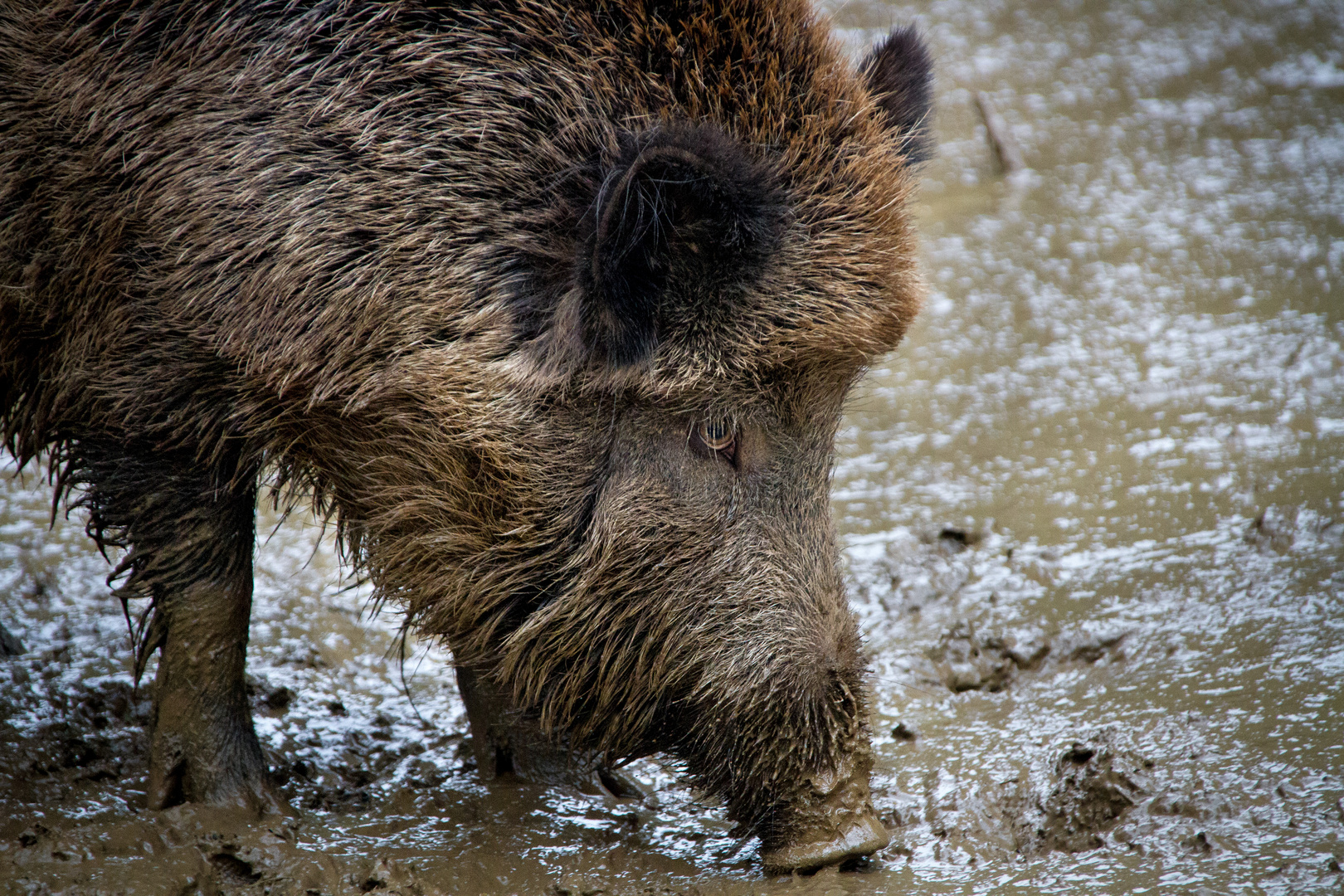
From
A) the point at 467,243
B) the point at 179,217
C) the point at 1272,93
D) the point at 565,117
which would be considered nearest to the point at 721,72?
the point at 565,117

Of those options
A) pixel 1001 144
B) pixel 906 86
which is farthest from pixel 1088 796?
pixel 1001 144

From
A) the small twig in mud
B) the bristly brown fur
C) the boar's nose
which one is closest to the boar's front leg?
the bristly brown fur

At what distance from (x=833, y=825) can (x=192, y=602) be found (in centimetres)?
189

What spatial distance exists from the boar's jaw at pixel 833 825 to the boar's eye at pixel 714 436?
2.73 feet

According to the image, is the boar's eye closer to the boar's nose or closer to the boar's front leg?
the boar's nose

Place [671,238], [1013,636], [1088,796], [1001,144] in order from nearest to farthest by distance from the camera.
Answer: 1. [671,238]
2. [1088,796]
3. [1013,636]
4. [1001,144]

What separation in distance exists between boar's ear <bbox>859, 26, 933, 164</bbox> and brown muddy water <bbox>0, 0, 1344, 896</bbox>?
20 cm

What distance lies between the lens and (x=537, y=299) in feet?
9.81

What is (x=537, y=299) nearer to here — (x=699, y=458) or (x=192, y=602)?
(x=699, y=458)

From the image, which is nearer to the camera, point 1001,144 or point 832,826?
point 832,826

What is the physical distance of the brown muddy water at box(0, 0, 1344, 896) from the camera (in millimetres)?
3170

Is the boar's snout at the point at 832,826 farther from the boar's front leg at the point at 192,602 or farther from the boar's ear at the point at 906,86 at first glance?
the boar's ear at the point at 906,86

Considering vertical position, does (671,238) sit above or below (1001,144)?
below

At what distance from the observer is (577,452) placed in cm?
304
